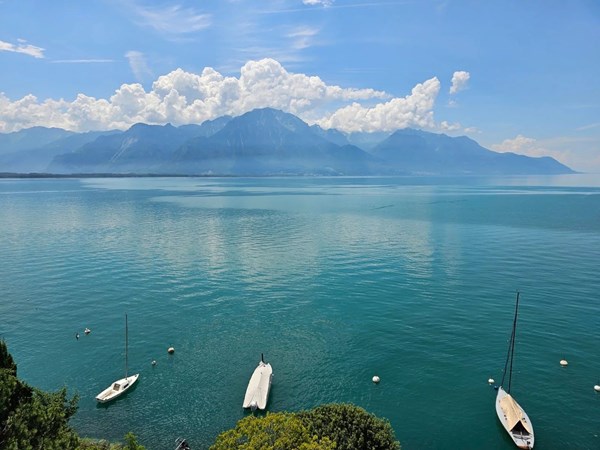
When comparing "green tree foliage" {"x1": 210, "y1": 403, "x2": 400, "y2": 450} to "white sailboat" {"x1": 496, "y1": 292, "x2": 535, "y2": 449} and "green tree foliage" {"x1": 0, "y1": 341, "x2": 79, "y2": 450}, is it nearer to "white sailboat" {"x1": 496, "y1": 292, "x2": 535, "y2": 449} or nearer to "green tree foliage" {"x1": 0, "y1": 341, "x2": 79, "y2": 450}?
"green tree foliage" {"x1": 0, "y1": 341, "x2": 79, "y2": 450}

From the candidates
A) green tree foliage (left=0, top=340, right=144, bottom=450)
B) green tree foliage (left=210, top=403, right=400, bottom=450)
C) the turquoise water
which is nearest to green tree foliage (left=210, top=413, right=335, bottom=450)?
green tree foliage (left=210, top=403, right=400, bottom=450)

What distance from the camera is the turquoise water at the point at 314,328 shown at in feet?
148

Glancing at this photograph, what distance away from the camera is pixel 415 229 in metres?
153

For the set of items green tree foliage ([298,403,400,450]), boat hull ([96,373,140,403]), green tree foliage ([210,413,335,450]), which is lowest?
boat hull ([96,373,140,403])

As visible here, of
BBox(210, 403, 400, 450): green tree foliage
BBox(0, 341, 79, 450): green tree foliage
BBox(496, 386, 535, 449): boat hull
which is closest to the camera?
BBox(0, 341, 79, 450): green tree foliage

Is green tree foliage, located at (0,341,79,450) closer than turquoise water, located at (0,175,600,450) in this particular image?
Yes

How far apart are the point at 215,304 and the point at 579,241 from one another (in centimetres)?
12488

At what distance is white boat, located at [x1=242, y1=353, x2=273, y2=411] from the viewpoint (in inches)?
1784

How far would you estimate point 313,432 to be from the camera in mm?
32281

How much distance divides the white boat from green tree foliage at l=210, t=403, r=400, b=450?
10.8 metres

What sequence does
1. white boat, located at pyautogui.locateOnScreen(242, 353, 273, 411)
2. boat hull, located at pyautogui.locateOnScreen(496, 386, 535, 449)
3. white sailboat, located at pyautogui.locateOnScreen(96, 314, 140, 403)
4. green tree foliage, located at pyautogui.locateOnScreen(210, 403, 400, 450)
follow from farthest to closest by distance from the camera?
white sailboat, located at pyautogui.locateOnScreen(96, 314, 140, 403) < white boat, located at pyautogui.locateOnScreen(242, 353, 273, 411) < boat hull, located at pyautogui.locateOnScreen(496, 386, 535, 449) < green tree foliage, located at pyautogui.locateOnScreen(210, 403, 400, 450)

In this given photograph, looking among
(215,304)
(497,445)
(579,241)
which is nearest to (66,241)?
(215,304)

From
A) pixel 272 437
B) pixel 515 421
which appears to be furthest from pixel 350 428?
pixel 515 421

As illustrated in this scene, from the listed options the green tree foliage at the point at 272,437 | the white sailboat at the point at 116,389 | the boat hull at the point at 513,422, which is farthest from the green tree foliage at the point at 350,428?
the white sailboat at the point at 116,389
